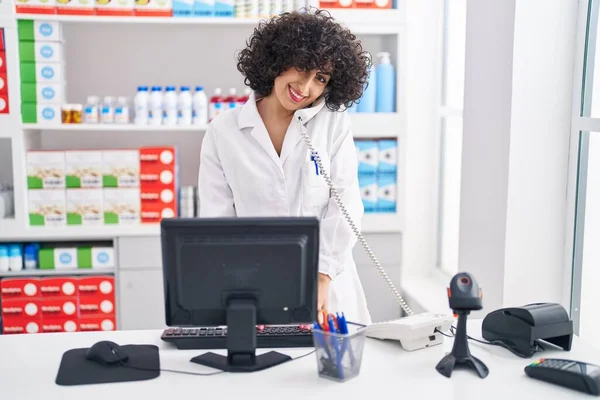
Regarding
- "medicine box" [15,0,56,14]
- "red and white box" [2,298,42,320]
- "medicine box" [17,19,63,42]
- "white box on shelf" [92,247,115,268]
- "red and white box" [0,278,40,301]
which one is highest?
"medicine box" [15,0,56,14]

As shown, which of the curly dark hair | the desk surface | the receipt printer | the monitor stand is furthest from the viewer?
the curly dark hair

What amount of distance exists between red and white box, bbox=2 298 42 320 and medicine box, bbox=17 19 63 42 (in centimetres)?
Answer: 131

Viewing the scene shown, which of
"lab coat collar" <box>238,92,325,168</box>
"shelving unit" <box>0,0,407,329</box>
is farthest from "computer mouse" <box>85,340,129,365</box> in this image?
"shelving unit" <box>0,0,407,329</box>

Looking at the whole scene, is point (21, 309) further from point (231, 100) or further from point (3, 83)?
point (231, 100)

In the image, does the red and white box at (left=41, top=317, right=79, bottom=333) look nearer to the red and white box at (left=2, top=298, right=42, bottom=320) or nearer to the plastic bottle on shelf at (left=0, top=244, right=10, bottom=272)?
the red and white box at (left=2, top=298, right=42, bottom=320)

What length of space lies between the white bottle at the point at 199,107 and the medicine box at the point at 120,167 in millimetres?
346

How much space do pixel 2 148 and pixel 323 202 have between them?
230cm

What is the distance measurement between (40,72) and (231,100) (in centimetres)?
96

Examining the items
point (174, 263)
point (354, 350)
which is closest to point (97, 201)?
point (174, 263)

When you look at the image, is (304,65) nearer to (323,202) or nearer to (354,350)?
(323,202)

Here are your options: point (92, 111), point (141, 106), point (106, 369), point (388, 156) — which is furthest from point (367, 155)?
point (106, 369)

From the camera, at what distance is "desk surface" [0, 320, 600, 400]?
152 centimetres

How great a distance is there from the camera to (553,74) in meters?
2.70

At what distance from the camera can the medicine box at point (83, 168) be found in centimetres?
352
